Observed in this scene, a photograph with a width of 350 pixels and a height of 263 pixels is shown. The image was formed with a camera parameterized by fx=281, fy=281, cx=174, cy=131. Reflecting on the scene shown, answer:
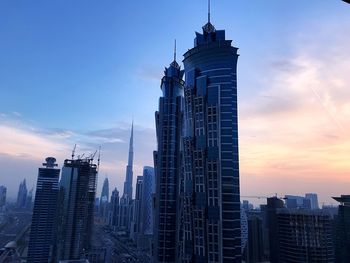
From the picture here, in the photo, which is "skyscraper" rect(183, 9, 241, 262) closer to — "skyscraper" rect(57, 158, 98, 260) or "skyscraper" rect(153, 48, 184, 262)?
"skyscraper" rect(153, 48, 184, 262)

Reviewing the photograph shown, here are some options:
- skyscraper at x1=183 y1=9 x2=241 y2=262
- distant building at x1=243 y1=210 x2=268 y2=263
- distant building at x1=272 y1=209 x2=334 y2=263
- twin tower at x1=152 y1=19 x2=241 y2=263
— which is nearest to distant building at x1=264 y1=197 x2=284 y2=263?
distant building at x1=272 y1=209 x2=334 y2=263

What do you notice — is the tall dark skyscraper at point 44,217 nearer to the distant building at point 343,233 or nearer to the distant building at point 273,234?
the distant building at point 273,234

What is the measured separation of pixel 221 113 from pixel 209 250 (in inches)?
1214

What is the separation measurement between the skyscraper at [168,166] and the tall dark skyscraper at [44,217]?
74.4 metres

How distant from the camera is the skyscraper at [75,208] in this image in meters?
129

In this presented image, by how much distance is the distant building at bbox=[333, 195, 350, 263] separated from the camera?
94.1 m

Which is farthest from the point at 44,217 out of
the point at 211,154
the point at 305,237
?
the point at 305,237

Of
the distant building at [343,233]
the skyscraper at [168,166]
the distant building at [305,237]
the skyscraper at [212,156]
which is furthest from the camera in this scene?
the distant building at [343,233]

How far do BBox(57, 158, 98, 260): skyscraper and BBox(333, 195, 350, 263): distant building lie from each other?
107 meters

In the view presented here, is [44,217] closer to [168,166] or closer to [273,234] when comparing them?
[168,166]

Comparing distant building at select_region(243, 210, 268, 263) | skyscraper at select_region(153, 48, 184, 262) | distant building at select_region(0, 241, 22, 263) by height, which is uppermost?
skyscraper at select_region(153, 48, 184, 262)

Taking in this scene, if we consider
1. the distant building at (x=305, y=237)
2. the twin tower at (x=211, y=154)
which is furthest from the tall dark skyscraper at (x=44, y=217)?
the distant building at (x=305, y=237)

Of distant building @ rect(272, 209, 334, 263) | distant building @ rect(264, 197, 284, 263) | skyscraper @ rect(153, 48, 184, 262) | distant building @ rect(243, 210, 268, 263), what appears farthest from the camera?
distant building @ rect(243, 210, 268, 263)

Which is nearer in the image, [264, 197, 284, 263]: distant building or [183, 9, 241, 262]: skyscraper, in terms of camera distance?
[183, 9, 241, 262]: skyscraper
